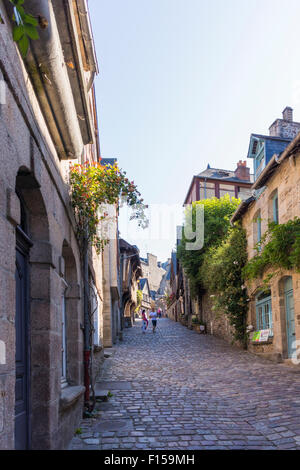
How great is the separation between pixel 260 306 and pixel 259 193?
3343mm

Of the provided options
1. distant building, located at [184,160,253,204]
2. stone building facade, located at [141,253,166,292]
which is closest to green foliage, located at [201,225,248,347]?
distant building, located at [184,160,253,204]

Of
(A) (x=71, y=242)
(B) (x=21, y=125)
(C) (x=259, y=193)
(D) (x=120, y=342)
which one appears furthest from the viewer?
(D) (x=120, y=342)

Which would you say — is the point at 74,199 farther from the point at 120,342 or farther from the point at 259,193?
the point at 120,342

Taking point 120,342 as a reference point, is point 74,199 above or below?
above

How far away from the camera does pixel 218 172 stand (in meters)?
30.3

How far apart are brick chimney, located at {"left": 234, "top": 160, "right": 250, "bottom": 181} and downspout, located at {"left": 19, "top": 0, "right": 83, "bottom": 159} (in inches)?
994

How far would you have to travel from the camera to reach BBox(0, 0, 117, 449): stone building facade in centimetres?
281

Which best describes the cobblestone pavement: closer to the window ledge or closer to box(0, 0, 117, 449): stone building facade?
the window ledge

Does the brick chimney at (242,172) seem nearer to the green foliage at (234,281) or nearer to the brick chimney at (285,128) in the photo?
the brick chimney at (285,128)

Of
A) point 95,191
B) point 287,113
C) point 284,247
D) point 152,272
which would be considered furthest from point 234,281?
point 152,272

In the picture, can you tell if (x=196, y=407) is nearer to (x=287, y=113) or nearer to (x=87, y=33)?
(x=87, y=33)

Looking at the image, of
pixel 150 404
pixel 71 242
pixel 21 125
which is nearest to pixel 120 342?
pixel 150 404

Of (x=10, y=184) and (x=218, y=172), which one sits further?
(x=218, y=172)

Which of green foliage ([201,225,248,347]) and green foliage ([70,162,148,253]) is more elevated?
green foliage ([70,162,148,253])
